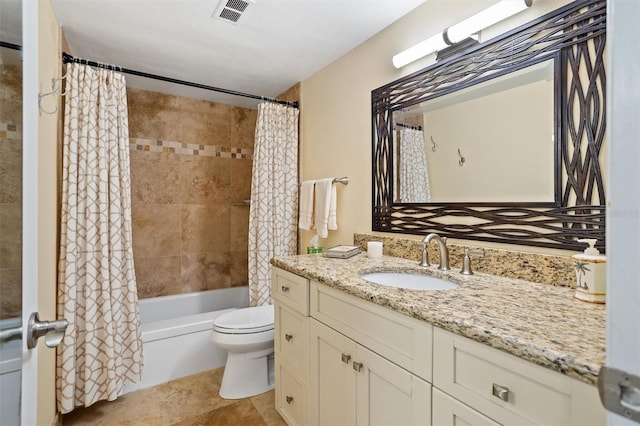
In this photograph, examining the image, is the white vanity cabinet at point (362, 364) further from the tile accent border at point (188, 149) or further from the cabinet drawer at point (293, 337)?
the tile accent border at point (188, 149)

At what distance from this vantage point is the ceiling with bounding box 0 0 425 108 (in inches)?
63.7

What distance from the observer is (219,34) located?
1.87 meters

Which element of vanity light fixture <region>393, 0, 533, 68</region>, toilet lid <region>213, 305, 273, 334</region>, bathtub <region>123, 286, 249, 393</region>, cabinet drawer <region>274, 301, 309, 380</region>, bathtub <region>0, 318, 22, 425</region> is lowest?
bathtub <region>123, 286, 249, 393</region>

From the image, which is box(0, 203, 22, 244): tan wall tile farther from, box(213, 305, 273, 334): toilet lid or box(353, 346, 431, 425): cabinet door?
box(213, 305, 273, 334): toilet lid

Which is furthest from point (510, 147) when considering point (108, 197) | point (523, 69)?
point (108, 197)

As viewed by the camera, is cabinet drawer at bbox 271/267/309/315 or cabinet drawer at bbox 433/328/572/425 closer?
cabinet drawer at bbox 433/328/572/425

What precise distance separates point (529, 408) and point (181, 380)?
210cm

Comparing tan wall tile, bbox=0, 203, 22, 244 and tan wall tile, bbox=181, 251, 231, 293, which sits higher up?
tan wall tile, bbox=0, 203, 22, 244

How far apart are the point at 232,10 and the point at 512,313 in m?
1.81

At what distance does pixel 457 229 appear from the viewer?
4.72 ft

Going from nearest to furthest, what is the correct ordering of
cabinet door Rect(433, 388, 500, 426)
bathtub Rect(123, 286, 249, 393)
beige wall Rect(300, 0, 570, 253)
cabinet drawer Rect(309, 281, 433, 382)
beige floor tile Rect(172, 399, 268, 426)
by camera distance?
cabinet door Rect(433, 388, 500, 426) < cabinet drawer Rect(309, 281, 433, 382) < beige wall Rect(300, 0, 570, 253) < beige floor tile Rect(172, 399, 268, 426) < bathtub Rect(123, 286, 249, 393)

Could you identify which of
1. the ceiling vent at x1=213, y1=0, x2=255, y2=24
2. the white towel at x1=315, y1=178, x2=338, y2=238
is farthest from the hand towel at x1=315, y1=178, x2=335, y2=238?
the ceiling vent at x1=213, y1=0, x2=255, y2=24

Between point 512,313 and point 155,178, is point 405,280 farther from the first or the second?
point 155,178

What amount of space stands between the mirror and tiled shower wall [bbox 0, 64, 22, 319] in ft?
4.86
